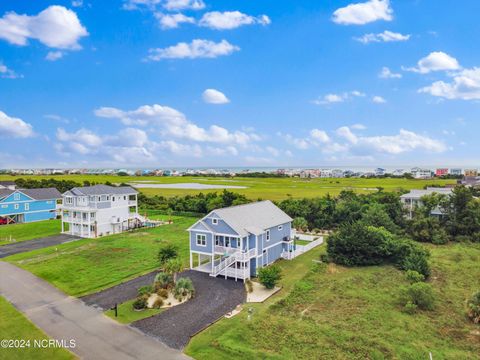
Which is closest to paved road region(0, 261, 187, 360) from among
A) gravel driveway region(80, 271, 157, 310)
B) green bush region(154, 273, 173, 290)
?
gravel driveway region(80, 271, 157, 310)

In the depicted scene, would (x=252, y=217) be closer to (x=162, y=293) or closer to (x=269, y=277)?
(x=269, y=277)

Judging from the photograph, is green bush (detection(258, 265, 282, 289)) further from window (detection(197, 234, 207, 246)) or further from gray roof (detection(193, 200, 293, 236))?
window (detection(197, 234, 207, 246))

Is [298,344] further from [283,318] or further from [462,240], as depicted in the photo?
[462,240]

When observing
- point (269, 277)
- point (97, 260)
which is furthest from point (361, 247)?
point (97, 260)

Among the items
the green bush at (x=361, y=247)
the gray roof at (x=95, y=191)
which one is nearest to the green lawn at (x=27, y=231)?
the gray roof at (x=95, y=191)

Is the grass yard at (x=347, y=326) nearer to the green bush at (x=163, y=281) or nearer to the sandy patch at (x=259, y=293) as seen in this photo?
the sandy patch at (x=259, y=293)

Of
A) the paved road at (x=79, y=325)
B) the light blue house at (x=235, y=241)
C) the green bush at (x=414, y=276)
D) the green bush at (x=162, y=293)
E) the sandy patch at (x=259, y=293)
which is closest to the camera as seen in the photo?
the paved road at (x=79, y=325)
